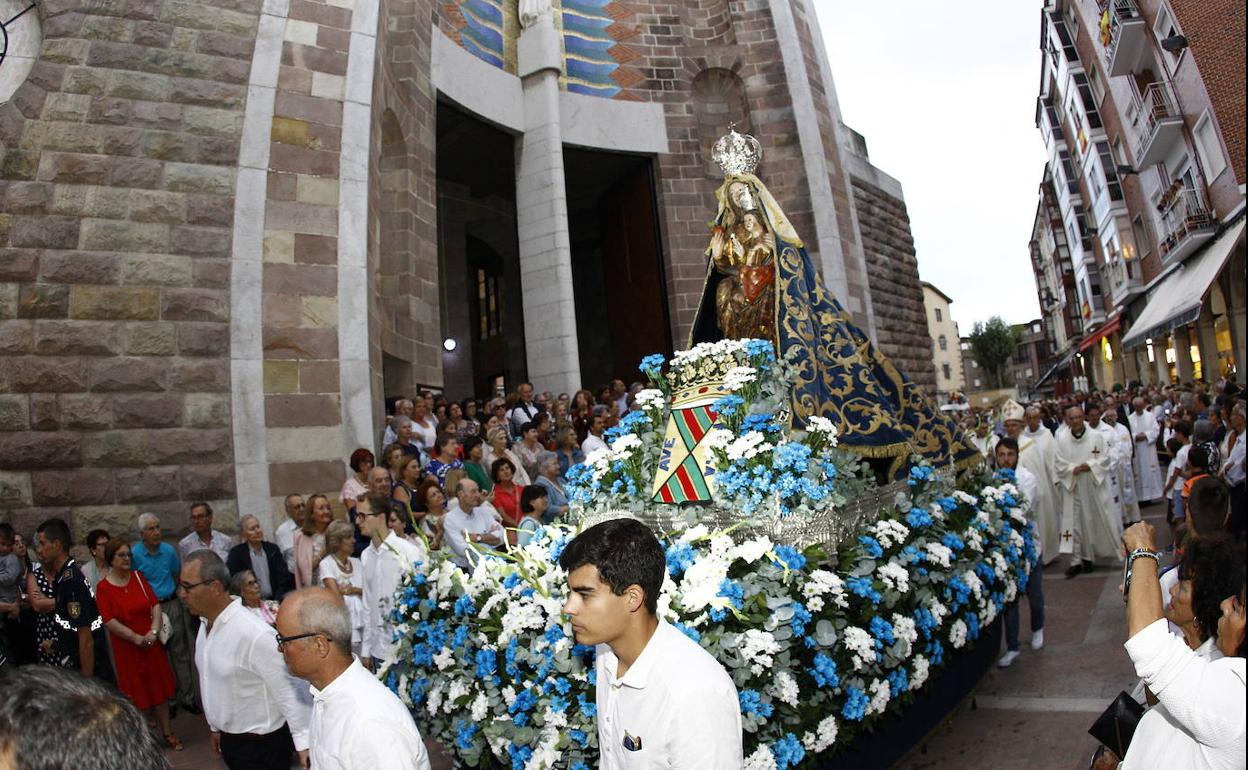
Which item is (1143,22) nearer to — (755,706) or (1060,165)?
(1060,165)

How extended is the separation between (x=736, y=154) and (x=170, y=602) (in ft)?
18.6

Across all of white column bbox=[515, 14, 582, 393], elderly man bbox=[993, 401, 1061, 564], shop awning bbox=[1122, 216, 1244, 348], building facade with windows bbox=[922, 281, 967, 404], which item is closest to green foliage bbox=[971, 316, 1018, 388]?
building facade with windows bbox=[922, 281, 967, 404]

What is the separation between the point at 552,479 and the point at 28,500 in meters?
4.79

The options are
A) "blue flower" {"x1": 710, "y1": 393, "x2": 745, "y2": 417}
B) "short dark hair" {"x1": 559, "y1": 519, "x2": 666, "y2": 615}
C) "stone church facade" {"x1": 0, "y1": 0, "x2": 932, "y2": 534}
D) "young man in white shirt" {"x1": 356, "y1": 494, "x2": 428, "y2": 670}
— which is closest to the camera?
"short dark hair" {"x1": 559, "y1": 519, "x2": 666, "y2": 615}

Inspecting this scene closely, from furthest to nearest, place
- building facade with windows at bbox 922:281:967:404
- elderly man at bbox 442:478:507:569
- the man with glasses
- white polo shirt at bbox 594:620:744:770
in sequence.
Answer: building facade with windows at bbox 922:281:967:404, elderly man at bbox 442:478:507:569, the man with glasses, white polo shirt at bbox 594:620:744:770

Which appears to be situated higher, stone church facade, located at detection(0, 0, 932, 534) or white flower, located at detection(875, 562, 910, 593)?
stone church facade, located at detection(0, 0, 932, 534)

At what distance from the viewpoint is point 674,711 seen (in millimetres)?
2074

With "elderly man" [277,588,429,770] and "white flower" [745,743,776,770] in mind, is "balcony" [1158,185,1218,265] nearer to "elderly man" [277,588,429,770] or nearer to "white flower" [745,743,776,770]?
"white flower" [745,743,776,770]

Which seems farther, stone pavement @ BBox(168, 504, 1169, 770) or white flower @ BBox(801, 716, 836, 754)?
stone pavement @ BBox(168, 504, 1169, 770)

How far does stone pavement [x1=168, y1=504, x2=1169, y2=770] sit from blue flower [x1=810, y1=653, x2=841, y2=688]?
1.41 meters

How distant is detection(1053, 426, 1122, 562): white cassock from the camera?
902 centimetres

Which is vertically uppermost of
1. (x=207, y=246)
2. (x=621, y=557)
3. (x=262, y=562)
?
(x=207, y=246)

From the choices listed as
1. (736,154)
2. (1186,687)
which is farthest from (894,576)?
(736,154)

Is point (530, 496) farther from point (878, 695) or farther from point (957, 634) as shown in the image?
point (878, 695)
